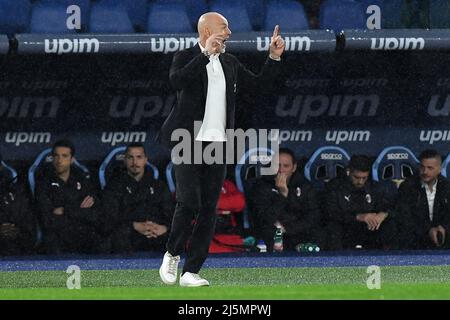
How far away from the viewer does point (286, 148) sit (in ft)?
40.3

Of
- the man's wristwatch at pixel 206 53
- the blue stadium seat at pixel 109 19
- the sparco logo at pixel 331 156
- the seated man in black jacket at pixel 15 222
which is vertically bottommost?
the seated man in black jacket at pixel 15 222

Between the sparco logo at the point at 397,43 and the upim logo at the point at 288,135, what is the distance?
162 cm

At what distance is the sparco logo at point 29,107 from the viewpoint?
41.1 ft

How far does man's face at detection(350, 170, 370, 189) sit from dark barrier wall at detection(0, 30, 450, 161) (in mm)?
668

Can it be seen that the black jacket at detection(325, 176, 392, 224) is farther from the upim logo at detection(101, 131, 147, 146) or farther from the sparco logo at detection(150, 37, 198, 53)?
the sparco logo at detection(150, 37, 198, 53)

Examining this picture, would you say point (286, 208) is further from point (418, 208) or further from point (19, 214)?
point (19, 214)

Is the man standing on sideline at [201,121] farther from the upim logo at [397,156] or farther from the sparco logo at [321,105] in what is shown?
the upim logo at [397,156]

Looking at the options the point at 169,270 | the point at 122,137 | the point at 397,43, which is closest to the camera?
the point at 169,270

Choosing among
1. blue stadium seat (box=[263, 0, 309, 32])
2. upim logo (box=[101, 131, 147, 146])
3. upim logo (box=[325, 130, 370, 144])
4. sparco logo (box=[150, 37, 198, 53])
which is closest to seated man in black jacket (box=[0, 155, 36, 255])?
upim logo (box=[101, 131, 147, 146])

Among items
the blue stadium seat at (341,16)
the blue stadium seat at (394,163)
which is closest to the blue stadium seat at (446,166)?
the blue stadium seat at (394,163)

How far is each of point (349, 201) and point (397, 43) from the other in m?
1.53

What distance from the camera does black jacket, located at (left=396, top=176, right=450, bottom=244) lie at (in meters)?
12.3

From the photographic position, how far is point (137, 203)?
12.1 meters

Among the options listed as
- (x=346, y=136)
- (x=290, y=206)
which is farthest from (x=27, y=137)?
(x=346, y=136)
